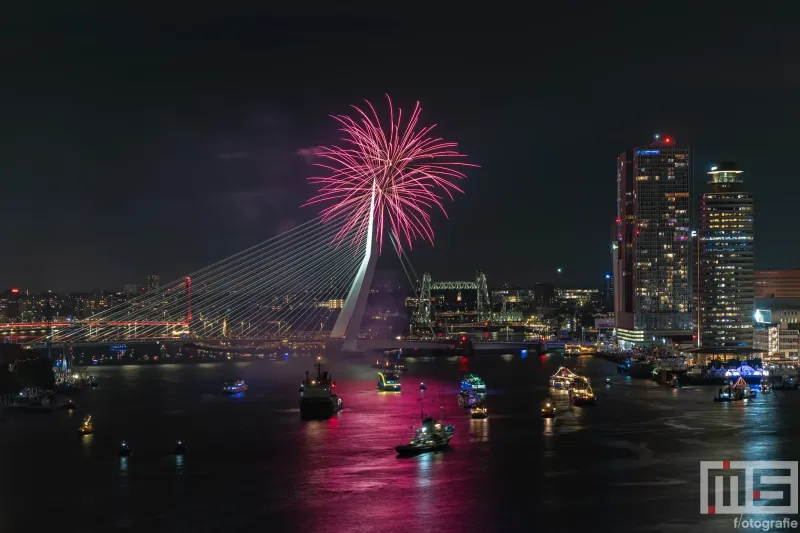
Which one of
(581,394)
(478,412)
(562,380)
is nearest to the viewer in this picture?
(478,412)

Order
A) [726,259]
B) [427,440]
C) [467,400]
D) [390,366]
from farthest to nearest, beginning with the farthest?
1. [726,259]
2. [390,366]
3. [467,400]
4. [427,440]

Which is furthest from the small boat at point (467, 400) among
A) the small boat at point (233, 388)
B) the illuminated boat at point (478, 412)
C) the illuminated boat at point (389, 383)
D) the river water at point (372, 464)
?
the small boat at point (233, 388)

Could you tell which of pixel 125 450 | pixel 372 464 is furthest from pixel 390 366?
pixel 372 464

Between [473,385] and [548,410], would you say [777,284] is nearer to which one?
[473,385]

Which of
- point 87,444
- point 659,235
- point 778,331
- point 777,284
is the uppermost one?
point 659,235

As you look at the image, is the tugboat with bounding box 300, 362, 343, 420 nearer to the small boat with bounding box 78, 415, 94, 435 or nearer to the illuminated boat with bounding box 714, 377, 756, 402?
the small boat with bounding box 78, 415, 94, 435

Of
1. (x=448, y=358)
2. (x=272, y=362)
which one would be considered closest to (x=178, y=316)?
(x=272, y=362)
